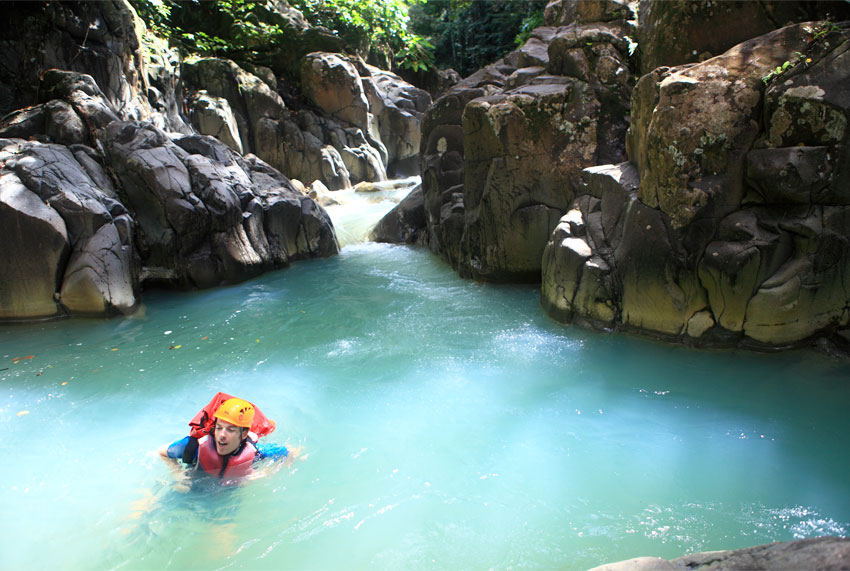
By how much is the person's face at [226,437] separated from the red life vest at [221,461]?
0.14 feet

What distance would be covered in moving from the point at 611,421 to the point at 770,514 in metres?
1.30

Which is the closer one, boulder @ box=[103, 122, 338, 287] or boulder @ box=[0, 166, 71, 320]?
boulder @ box=[0, 166, 71, 320]

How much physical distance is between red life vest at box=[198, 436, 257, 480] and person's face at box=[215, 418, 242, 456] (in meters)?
0.04

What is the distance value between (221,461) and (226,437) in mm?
221

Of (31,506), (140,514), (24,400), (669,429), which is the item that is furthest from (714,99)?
(24,400)

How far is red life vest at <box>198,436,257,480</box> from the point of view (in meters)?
3.48

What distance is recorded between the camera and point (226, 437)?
3387 millimetres

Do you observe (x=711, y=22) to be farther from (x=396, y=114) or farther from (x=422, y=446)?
(x=396, y=114)

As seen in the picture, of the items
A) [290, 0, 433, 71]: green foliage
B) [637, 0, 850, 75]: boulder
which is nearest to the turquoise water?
[637, 0, 850, 75]: boulder

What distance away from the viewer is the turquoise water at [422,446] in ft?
10.2

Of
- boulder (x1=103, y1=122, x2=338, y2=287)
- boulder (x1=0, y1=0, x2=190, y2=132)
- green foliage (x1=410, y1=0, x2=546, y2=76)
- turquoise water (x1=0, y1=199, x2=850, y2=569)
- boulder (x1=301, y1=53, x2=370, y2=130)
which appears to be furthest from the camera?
green foliage (x1=410, y1=0, x2=546, y2=76)

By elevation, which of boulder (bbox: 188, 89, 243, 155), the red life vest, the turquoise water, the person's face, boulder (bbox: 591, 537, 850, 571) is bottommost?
the turquoise water

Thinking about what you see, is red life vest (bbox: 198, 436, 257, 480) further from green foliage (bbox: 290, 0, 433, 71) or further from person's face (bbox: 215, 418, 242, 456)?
green foliage (bbox: 290, 0, 433, 71)

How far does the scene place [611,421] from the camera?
14.2ft
